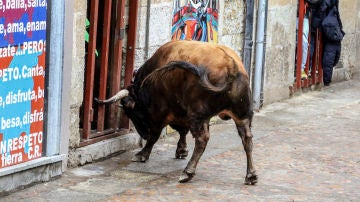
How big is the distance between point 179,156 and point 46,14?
8.48ft

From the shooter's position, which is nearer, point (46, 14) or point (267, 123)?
point (46, 14)

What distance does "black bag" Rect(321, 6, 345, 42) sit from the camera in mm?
16484

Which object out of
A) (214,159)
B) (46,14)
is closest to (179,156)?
(214,159)

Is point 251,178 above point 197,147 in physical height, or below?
below

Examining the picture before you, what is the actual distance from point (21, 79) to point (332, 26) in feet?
28.9

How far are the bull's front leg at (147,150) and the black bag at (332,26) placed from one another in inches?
265

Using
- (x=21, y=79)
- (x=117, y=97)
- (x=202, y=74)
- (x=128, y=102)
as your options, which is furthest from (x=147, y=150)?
(x=21, y=79)

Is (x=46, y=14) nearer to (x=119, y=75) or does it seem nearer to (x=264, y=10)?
(x=119, y=75)

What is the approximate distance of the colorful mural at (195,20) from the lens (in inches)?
482

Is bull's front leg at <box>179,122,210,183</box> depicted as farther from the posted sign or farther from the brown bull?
the posted sign

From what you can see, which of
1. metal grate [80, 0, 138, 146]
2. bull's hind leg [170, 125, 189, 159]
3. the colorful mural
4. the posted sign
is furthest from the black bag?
the posted sign

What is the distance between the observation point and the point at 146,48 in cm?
1142

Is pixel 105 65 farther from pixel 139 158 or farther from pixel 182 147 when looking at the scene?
pixel 182 147

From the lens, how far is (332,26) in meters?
16.5
